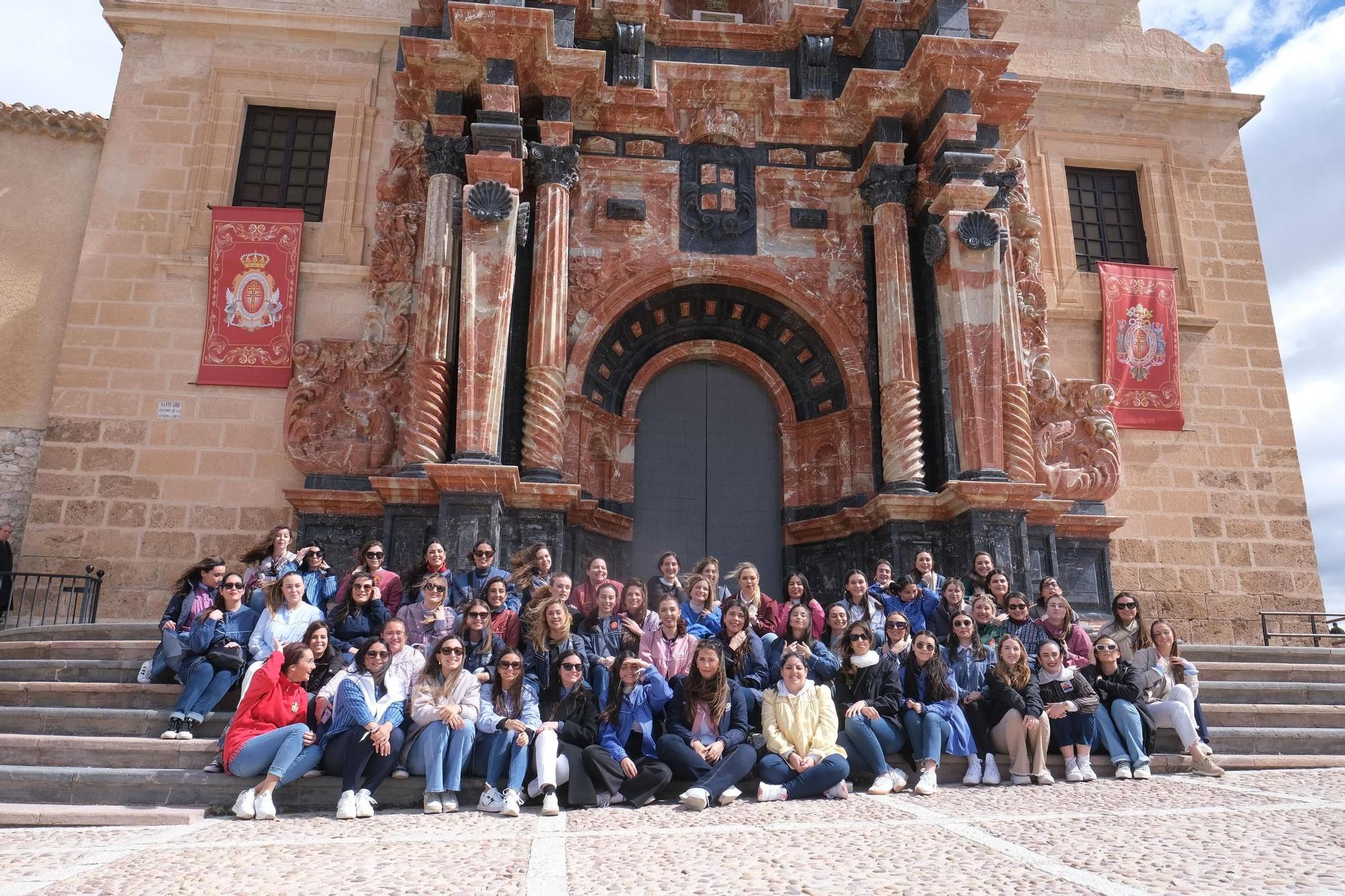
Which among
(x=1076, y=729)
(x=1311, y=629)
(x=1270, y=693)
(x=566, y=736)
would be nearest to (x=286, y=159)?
(x=566, y=736)

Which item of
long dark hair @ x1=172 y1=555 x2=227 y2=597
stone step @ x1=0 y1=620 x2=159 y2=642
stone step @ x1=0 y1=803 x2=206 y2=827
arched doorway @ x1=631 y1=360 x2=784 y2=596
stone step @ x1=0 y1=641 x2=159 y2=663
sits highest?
arched doorway @ x1=631 y1=360 x2=784 y2=596

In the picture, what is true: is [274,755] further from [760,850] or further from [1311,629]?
[1311,629]

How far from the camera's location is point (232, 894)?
12.4 feet

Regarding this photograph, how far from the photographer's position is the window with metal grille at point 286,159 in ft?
44.5

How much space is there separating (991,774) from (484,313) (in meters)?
7.58

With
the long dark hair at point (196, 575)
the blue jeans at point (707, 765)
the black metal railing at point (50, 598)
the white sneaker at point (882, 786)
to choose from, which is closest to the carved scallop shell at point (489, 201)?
the long dark hair at point (196, 575)

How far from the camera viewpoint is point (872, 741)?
6.48 metres

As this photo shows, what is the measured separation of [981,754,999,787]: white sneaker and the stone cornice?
1464 cm

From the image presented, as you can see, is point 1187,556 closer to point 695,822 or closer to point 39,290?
point 695,822

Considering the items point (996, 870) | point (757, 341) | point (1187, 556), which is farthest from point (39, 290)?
point (1187, 556)

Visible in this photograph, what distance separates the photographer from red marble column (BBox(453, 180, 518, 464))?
34.8 ft

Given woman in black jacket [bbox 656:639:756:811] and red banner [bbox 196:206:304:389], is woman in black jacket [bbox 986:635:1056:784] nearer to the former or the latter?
woman in black jacket [bbox 656:639:756:811]

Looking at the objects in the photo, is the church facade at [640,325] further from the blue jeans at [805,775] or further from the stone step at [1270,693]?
the blue jeans at [805,775]

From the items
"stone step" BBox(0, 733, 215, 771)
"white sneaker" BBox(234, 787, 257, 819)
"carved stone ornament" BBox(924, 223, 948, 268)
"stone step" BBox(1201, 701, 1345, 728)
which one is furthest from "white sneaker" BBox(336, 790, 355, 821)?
"carved stone ornament" BBox(924, 223, 948, 268)
